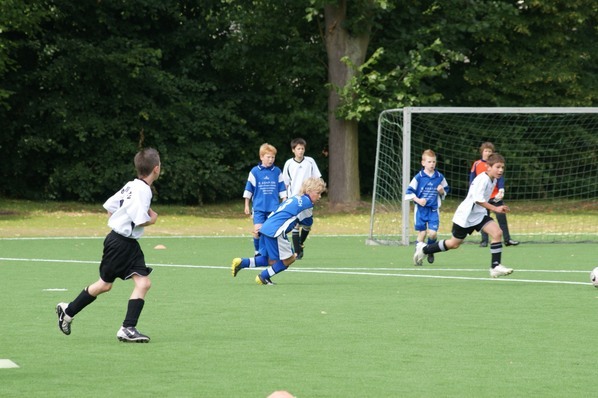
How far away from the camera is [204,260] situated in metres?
17.2

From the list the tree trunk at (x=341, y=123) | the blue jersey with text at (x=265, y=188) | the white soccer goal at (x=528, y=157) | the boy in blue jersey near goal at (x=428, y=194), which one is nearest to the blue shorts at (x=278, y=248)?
the blue jersey with text at (x=265, y=188)

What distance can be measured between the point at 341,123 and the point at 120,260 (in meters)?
23.1

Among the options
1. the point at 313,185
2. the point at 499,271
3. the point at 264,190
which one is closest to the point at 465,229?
the point at 499,271

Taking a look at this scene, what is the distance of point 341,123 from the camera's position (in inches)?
1249

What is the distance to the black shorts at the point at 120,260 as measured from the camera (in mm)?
8852

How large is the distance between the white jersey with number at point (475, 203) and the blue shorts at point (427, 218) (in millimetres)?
3151

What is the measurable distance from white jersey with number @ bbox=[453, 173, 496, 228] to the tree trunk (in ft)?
55.4

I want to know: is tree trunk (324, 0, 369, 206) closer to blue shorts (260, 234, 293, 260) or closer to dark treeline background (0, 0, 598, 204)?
dark treeline background (0, 0, 598, 204)

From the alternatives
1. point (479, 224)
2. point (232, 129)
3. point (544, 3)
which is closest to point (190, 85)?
point (232, 129)

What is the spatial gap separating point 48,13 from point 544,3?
42.9 ft

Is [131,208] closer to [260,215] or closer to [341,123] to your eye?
[260,215]

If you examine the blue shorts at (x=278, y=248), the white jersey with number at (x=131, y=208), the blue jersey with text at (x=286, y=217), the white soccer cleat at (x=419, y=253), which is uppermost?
the white jersey with number at (x=131, y=208)

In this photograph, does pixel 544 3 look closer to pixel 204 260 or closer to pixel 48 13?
pixel 48 13

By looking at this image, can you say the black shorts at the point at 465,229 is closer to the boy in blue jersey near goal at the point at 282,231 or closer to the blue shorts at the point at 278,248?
the boy in blue jersey near goal at the point at 282,231
